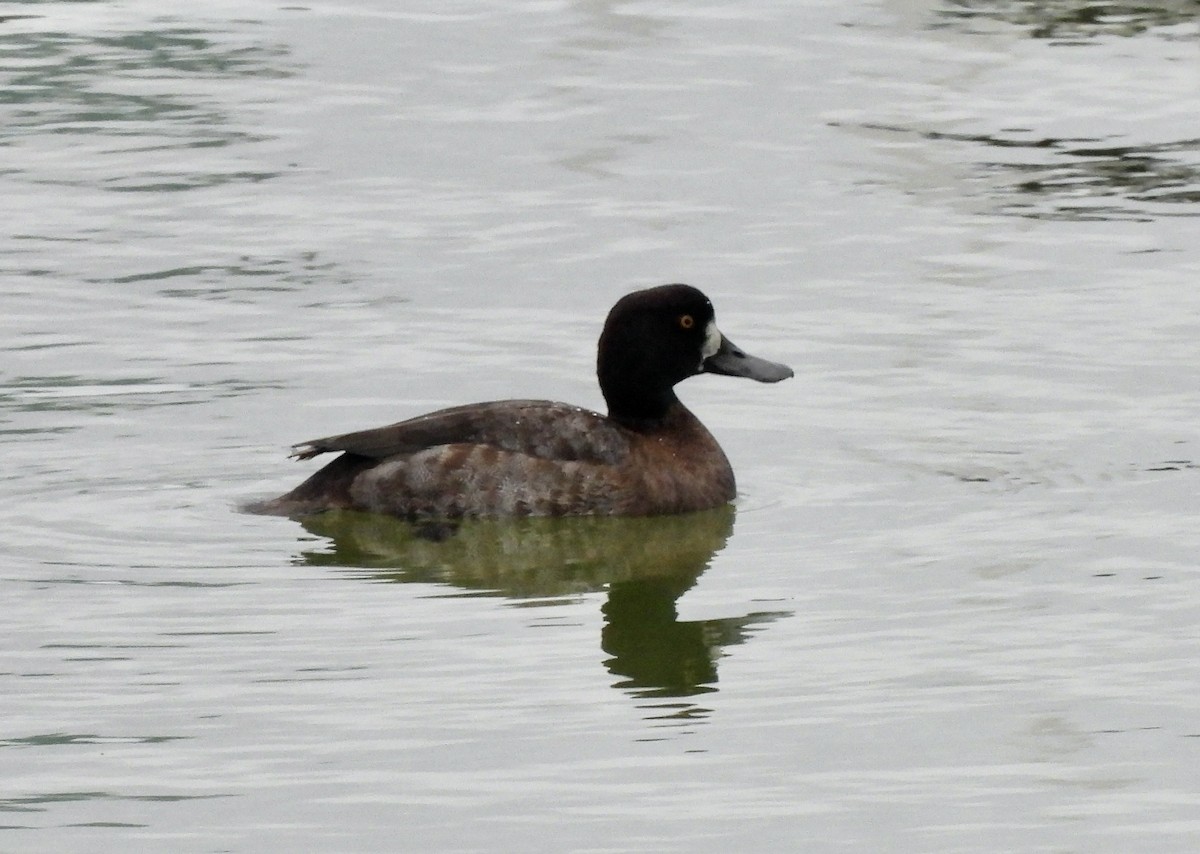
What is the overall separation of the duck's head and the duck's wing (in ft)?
1.44

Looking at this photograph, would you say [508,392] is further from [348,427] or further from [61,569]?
[61,569]

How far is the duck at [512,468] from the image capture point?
10.4 metres

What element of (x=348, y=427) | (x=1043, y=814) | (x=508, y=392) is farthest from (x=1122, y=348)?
(x=1043, y=814)

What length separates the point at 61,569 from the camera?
30.7 feet

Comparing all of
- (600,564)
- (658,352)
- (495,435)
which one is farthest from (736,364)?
(600,564)

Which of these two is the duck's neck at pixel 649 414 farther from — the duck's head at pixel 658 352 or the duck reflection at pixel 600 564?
the duck reflection at pixel 600 564

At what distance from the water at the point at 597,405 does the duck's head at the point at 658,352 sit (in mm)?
504

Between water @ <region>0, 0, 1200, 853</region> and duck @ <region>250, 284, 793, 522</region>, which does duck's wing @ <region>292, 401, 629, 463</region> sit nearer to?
duck @ <region>250, 284, 793, 522</region>

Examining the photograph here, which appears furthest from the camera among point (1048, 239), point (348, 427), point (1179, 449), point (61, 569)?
point (1048, 239)

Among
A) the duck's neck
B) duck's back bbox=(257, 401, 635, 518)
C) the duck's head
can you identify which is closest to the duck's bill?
the duck's head

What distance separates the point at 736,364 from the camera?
36.5 feet

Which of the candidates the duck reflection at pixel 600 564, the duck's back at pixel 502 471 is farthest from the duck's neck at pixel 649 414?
the duck reflection at pixel 600 564

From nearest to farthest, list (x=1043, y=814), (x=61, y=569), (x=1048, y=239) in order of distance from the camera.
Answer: (x=1043, y=814) → (x=61, y=569) → (x=1048, y=239)

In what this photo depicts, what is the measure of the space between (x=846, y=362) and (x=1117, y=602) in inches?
148
